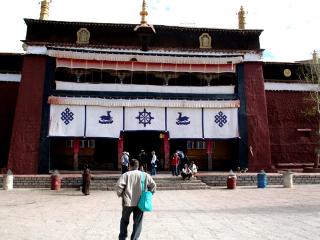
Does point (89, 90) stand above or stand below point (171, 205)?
above

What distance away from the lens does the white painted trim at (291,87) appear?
2297 centimetres

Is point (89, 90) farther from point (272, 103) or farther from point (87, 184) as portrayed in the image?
point (272, 103)

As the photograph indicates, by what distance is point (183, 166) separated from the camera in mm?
18000

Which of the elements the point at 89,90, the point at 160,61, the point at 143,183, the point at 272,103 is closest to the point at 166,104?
the point at 160,61

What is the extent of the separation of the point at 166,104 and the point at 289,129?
8.61 meters

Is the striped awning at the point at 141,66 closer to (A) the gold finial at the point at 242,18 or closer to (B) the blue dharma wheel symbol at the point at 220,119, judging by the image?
(B) the blue dharma wheel symbol at the point at 220,119

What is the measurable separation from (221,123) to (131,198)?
1555 cm

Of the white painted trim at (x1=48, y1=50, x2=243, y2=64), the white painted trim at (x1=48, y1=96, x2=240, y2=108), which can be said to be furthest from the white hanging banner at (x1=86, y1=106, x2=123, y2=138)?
the white painted trim at (x1=48, y1=50, x2=243, y2=64)

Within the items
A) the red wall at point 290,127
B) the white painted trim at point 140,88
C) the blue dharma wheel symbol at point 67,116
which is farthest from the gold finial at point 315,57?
the blue dharma wheel symbol at point 67,116

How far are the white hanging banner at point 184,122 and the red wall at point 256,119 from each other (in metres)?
3.13

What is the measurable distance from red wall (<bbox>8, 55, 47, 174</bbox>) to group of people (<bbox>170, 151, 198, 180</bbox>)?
7.59 m

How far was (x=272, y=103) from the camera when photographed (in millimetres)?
22859

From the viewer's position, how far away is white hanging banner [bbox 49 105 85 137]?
19328 mm

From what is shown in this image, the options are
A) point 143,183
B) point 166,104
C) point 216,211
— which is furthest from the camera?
point 166,104
